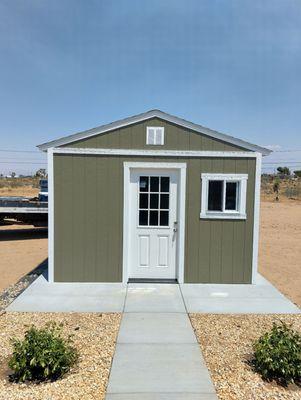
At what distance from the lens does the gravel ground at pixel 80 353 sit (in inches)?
120

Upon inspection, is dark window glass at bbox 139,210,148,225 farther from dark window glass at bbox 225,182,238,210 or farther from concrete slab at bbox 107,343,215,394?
concrete slab at bbox 107,343,215,394

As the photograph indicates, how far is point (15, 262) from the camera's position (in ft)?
29.5

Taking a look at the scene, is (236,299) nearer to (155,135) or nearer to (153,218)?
(153,218)

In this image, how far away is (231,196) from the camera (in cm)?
645

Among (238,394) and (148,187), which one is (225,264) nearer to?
(148,187)

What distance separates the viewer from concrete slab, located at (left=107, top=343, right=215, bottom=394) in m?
3.15

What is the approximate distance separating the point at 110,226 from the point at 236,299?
2634 millimetres

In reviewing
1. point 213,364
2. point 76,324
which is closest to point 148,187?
point 76,324

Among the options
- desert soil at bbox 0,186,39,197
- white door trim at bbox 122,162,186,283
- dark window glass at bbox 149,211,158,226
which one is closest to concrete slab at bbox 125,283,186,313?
white door trim at bbox 122,162,186,283

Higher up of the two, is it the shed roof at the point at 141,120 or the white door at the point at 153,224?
the shed roof at the point at 141,120

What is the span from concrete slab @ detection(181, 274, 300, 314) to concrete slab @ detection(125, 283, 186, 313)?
16 cm

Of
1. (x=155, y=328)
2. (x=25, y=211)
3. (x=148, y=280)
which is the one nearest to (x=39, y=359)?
(x=155, y=328)

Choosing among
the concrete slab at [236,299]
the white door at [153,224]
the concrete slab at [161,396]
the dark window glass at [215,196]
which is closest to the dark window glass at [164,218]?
the white door at [153,224]

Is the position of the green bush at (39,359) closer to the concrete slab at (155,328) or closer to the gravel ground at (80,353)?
the gravel ground at (80,353)
